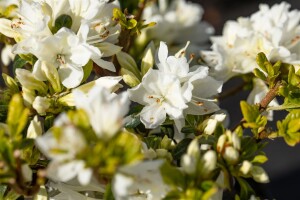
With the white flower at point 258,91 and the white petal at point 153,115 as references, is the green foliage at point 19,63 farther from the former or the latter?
the white flower at point 258,91

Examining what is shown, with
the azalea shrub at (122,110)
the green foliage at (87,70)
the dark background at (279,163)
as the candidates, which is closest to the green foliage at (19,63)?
the azalea shrub at (122,110)

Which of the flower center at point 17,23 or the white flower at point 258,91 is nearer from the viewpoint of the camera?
the flower center at point 17,23

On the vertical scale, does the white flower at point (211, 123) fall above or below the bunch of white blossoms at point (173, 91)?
below

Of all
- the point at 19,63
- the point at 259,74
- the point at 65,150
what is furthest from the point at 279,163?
the point at 65,150

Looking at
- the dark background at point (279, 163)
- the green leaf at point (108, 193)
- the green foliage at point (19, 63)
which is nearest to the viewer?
the green leaf at point (108, 193)

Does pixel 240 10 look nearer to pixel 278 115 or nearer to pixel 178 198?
pixel 278 115

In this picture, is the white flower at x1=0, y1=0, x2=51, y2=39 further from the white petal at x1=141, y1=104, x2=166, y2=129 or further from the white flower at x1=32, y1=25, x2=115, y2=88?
the white petal at x1=141, y1=104, x2=166, y2=129

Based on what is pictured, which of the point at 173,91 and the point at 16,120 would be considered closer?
the point at 16,120

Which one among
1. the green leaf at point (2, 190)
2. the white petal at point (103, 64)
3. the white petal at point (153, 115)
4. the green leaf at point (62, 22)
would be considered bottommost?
the green leaf at point (2, 190)

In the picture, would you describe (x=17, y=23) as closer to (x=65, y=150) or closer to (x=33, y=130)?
(x=33, y=130)
